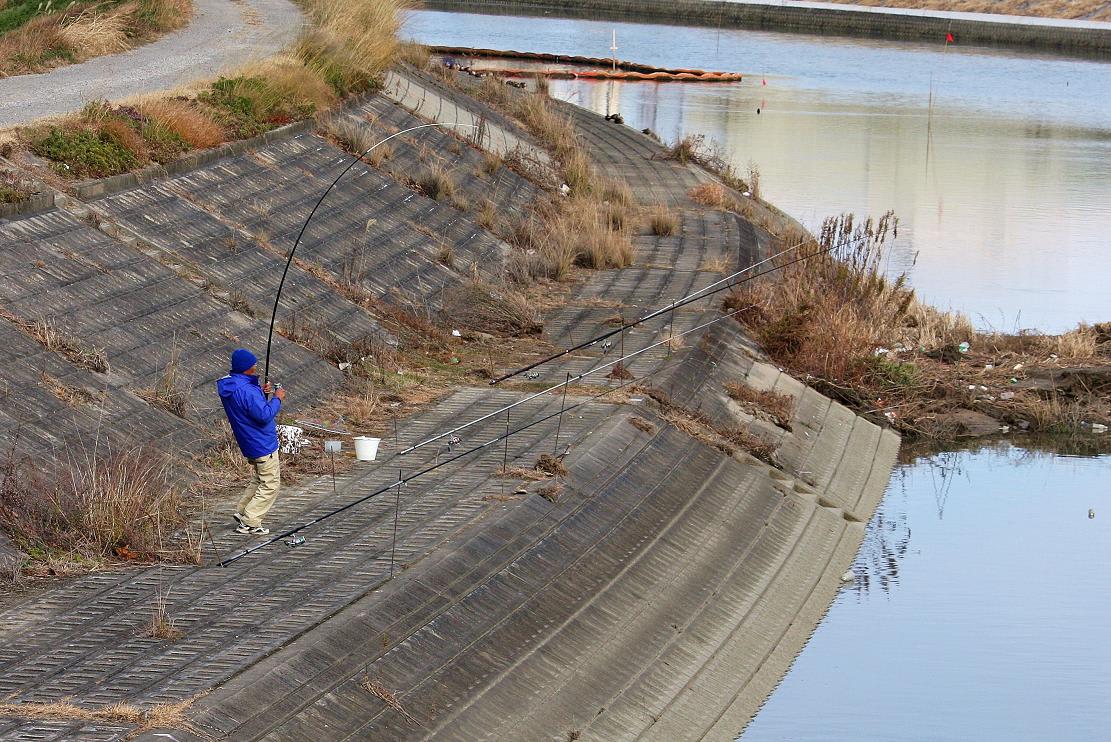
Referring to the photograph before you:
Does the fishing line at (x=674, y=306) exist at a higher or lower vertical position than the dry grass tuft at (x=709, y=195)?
higher

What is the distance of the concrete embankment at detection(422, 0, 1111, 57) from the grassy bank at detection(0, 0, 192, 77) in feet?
166

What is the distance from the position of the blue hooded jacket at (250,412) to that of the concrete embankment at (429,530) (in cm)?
75

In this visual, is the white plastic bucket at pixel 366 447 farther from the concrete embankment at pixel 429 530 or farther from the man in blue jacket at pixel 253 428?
the man in blue jacket at pixel 253 428

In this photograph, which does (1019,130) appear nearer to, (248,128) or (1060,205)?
(1060,205)

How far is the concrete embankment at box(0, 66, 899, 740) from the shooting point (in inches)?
376

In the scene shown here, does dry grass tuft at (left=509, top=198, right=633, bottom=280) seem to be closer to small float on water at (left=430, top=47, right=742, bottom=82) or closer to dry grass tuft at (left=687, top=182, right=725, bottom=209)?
dry grass tuft at (left=687, top=182, right=725, bottom=209)

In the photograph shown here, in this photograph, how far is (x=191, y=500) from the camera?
1229 cm

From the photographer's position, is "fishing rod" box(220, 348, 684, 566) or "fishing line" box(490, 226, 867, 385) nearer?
"fishing rod" box(220, 348, 684, 566)

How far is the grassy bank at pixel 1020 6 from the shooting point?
88.3 metres

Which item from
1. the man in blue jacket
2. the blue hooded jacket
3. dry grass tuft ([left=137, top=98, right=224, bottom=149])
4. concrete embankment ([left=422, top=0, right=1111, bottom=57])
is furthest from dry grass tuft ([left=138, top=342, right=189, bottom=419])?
concrete embankment ([left=422, top=0, right=1111, bottom=57])

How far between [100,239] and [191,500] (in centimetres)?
463

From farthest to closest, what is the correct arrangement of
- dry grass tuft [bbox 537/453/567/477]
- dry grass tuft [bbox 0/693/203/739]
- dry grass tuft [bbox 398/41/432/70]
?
dry grass tuft [bbox 398/41/432/70], dry grass tuft [bbox 537/453/567/477], dry grass tuft [bbox 0/693/203/739]

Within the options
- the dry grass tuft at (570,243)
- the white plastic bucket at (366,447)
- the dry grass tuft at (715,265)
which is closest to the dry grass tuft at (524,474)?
the white plastic bucket at (366,447)

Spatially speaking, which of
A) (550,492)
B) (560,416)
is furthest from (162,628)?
(560,416)
